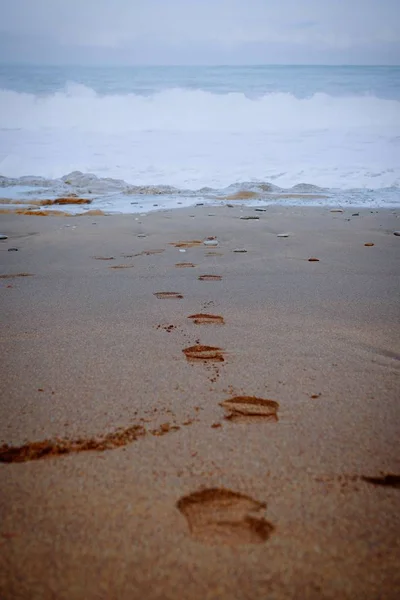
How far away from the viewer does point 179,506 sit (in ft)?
2.74

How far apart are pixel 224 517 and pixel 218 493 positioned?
0.18 feet

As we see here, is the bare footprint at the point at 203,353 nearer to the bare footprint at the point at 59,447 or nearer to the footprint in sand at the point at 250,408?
the footprint in sand at the point at 250,408

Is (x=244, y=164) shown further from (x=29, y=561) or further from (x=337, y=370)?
(x=29, y=561)

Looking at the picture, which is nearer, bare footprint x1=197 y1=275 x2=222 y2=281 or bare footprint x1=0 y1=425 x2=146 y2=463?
bare footprint x1=0 y1=425 x2=146 y2=463

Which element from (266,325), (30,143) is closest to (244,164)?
(30,143)

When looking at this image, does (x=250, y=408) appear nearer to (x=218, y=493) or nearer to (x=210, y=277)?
(x=218, y=493)

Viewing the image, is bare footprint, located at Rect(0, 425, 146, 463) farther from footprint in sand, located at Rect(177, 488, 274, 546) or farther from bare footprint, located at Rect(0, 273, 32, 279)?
bare footprint, located at Rect(0, 273, 32, 279)


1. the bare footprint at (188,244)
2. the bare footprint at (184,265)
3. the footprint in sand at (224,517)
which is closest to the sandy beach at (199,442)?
the footprint in sand at (224,517)

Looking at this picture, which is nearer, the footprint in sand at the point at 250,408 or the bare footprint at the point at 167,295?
the footprint in sand at the point at 250,408

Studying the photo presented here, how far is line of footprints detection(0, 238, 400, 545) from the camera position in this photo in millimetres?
Result: 788

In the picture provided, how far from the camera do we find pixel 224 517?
0.82m

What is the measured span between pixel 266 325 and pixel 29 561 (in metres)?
1.20

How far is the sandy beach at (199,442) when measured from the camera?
2.35 ft

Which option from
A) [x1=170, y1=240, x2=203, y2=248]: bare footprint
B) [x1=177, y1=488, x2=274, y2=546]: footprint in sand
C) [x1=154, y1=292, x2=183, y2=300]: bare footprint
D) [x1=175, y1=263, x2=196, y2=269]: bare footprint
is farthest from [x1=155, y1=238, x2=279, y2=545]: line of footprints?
[x1=170, y1=240, x2=203, y2=248]: bare footprint
